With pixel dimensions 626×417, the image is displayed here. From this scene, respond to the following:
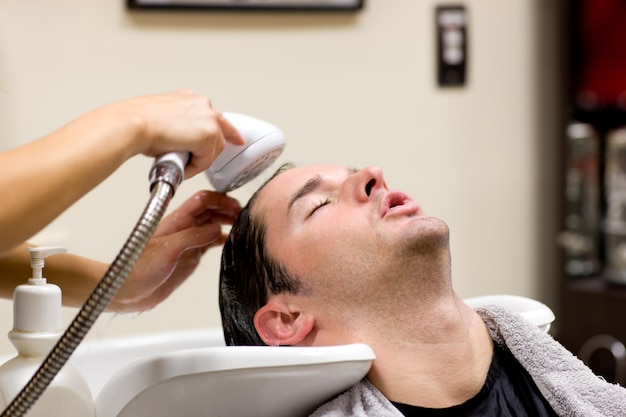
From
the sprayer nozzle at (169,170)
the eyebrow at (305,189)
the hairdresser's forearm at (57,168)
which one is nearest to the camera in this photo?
the hairdresser's forearm at (57,168)

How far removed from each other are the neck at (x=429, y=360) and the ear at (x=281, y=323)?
11 centimetres

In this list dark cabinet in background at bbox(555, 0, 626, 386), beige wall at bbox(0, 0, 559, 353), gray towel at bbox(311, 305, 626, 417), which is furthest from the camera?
dark cabinet in background at bbox(555, 0, 626, 386)

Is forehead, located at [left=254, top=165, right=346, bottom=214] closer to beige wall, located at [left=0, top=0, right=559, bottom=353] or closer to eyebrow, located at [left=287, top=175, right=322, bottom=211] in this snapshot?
eyebrow, located at [left=287, top=175, right=322, bottom=211]

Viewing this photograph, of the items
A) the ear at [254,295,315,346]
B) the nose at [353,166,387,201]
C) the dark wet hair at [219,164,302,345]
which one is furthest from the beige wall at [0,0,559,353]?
the nose at [353,166,387,201]

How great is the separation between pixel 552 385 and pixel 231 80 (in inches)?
60.5

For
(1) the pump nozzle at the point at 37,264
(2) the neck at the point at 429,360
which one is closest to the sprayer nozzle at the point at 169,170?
(1) the pump nozzle at the point at 37,264

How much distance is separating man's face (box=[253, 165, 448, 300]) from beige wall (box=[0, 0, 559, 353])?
33.3 inches

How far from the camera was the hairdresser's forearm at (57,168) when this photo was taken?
3.02 feet

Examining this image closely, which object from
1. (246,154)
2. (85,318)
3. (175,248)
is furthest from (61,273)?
(85,318)

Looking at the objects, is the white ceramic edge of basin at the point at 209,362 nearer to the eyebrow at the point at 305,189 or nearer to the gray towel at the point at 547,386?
the gray towel at the point at 547,386

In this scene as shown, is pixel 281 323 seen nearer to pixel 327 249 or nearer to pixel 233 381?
pixel 327 249

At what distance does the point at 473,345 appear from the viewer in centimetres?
132

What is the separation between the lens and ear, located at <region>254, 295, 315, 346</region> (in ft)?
4.28

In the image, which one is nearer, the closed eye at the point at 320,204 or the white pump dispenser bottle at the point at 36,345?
the white pump dispenser bottle at the point at 36,345
